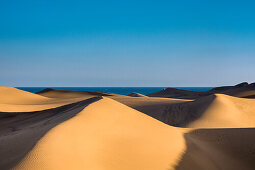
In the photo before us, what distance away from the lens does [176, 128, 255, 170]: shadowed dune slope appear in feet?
15.1

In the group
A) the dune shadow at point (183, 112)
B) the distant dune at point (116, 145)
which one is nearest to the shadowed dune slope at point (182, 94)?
the dune shadow at point (183, 112)

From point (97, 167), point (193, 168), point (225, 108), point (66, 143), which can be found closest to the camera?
point (97, 167)

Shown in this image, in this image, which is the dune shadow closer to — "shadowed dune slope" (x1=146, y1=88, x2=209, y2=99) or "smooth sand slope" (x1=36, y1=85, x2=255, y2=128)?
"smooth sand slope" (x1=36, y1=85, x2=255, y2=128)

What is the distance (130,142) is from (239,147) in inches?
124

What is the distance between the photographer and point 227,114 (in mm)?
12984

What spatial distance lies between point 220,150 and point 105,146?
10.7 ft

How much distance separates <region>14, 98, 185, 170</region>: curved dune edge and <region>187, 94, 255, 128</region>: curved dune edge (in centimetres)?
591

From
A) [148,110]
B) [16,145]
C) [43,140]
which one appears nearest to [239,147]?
[43,140]

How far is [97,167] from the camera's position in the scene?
3.30 meters

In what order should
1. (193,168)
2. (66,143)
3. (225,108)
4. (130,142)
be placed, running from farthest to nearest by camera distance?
(225,108)
(130,142)
(193,168)
(66,143)

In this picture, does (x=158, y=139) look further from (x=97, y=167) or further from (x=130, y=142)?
(x=97, y=167)

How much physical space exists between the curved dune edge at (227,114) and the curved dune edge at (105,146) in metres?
5.91

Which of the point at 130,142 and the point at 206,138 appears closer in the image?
the point at 130,142

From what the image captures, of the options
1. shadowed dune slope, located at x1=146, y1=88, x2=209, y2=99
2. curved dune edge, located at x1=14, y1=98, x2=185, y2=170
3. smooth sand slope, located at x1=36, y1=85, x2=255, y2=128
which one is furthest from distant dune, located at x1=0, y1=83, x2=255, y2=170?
shadowed dune slope, located at x1=146, y1=88, x2=209, y2=99
